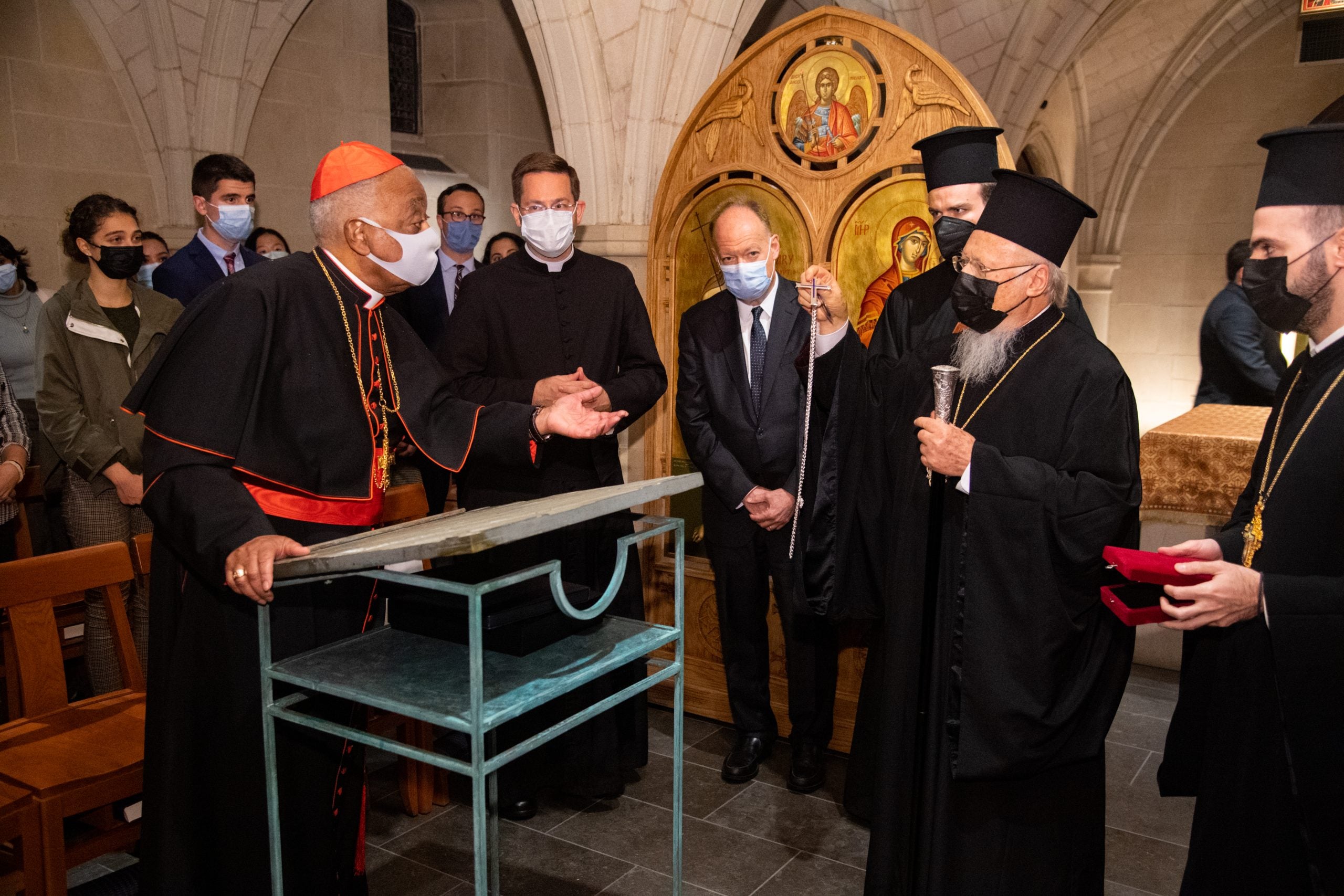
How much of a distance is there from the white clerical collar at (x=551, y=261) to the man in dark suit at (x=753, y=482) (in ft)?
1.78

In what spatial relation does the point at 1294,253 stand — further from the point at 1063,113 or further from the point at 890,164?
→ the point at 1063,113

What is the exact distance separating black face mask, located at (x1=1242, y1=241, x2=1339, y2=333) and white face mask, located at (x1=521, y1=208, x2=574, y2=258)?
2159 mm

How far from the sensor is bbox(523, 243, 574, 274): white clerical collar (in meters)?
3.75

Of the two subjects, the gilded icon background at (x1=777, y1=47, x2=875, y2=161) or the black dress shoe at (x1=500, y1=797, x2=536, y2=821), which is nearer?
the black dress shoe at (x1=500, y1=797, x2=536, y2=821)

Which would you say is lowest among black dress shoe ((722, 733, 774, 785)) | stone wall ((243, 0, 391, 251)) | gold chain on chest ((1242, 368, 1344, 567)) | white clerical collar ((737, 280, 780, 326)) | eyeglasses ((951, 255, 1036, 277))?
black dress shoe ((722, 733, 774, 785))

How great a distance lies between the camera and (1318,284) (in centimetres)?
213

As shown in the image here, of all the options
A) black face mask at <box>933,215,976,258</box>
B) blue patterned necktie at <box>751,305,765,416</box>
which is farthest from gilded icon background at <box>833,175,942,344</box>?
black face mask at <box>933,215,976,258</box>

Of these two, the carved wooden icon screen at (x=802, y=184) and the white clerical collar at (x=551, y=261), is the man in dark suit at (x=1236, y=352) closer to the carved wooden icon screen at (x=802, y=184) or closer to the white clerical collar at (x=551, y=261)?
the carved wooden icon screen at (x=802, y=184)

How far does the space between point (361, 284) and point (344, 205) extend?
0.65 feet

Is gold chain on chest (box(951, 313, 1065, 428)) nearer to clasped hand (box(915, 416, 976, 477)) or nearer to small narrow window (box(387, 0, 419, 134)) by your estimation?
clasped hand (box(915, 416, 976, 477))

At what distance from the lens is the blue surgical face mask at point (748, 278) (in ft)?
11.9

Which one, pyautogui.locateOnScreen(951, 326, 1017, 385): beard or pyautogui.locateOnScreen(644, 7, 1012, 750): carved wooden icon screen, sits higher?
pyautogui.locateOnScreen(644, 7, 1012, 750): carved wooden icon screen

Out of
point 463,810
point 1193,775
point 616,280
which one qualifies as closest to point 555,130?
point 616,280

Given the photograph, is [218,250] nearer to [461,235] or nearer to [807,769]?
[461,235]
